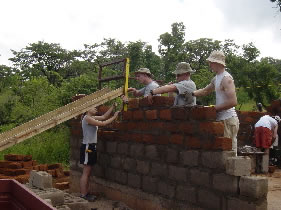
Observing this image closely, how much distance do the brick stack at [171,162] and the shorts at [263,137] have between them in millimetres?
2895

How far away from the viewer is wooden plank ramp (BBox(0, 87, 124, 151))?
16.9 ft

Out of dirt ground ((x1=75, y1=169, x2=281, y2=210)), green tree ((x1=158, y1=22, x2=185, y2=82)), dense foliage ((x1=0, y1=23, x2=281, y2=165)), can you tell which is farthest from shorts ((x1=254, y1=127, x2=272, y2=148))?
green tree ((x1=158, y1=22, x2=185, y2=82))

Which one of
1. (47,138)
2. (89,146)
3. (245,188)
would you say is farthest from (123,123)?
(47,138)

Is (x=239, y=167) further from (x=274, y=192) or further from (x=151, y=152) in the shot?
(x=274, y=192)

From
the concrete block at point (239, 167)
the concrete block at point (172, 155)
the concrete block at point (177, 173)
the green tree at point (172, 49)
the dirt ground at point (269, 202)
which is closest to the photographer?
the concrete block at point (239, 167)

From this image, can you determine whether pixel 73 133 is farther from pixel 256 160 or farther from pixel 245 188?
pixel 245 188

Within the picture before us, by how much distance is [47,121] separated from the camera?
5383mm

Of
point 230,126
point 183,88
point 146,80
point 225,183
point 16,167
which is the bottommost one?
point 16,167

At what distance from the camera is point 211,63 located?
4.22m

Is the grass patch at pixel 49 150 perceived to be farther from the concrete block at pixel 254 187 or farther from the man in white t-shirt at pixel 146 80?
the concrete block at pixel 254 187

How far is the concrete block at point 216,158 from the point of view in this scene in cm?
384

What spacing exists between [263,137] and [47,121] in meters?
4.06

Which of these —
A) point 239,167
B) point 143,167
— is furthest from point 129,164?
point 239,167

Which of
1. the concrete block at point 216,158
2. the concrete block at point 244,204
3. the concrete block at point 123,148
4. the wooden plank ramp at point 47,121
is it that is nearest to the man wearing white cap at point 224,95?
the concrete block at point 216,158
